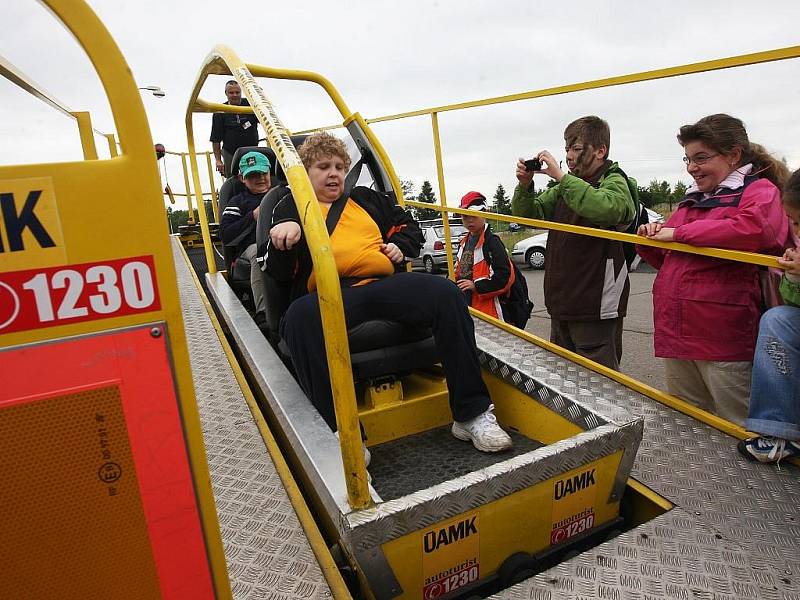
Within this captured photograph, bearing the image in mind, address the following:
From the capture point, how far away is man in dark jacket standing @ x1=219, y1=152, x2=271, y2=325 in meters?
4.58

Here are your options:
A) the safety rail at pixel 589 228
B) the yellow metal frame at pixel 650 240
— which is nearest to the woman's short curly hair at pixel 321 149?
the safety rail at pixel 589 228

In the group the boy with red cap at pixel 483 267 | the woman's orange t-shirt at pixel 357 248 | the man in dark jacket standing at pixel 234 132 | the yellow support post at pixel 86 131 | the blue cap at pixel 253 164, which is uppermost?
the man in dark jacket standing at pixel 234 132

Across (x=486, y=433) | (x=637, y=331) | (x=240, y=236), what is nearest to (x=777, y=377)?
(x=486, y=433)

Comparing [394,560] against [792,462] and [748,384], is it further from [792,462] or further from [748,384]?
[748,384]

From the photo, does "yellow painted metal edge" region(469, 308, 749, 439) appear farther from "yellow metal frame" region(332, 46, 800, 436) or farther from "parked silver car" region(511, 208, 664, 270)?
"parked silver car" region(511, 208, 664, 270)

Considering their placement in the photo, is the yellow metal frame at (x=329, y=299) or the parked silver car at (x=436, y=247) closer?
the yellow metal frame at (x=329, y=299)

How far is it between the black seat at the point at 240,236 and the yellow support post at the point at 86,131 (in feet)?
7.66

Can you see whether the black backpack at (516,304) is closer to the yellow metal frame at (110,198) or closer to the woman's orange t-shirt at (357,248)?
the woman's orange t-shirt at (357,248)

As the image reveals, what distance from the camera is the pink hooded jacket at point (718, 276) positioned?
1987 mm

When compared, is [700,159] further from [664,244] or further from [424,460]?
[424,460]

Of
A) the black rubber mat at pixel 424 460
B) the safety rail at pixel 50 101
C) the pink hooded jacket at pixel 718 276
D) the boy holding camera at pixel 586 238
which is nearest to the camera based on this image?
the safety rail at pixel 50 101

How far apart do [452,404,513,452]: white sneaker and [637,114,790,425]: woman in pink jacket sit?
84 cm

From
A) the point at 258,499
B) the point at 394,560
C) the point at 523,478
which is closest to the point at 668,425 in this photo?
the point at 523,478

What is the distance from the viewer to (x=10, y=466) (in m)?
0.93
